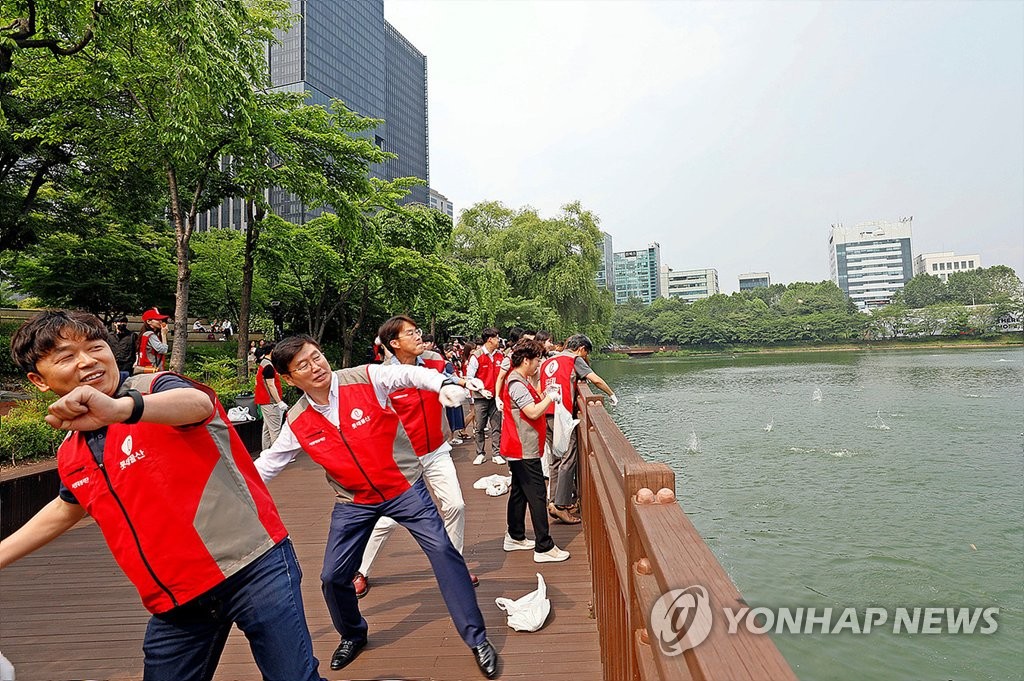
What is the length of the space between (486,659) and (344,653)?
2.34 feet

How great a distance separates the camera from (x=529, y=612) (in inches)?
124

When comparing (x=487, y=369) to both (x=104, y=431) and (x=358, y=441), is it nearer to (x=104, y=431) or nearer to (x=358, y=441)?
(x=358, y=441)

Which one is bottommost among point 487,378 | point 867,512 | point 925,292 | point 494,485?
point 867,512

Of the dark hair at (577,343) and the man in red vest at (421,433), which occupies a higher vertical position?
the dark hair at (577,343)

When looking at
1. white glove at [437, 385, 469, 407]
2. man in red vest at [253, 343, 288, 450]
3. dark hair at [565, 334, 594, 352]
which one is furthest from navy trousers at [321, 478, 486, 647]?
man in red vest at [253, 343, 288, 450]

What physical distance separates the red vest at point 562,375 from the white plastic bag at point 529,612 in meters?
1.98

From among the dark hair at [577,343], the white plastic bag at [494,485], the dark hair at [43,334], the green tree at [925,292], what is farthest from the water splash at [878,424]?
the green tree at [925,292]

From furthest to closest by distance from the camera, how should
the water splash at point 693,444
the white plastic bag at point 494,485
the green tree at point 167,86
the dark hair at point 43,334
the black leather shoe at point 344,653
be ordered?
the water splash at point 693,444, the green tree at point 167,86, the white plastic bag at point 494,485, the black leather shoe at point 344,653, the dark hair at point 43,334

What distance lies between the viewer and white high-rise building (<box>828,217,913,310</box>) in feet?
384

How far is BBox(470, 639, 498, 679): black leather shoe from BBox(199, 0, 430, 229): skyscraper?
4451 centimetres

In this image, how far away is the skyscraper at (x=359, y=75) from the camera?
55.6 metres

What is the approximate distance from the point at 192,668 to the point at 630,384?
28.7 m

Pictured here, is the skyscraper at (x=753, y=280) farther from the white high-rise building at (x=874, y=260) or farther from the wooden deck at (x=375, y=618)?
the wooden deck at (x=375, y=618)

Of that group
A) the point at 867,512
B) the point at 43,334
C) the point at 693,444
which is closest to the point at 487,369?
the point at 867,512
